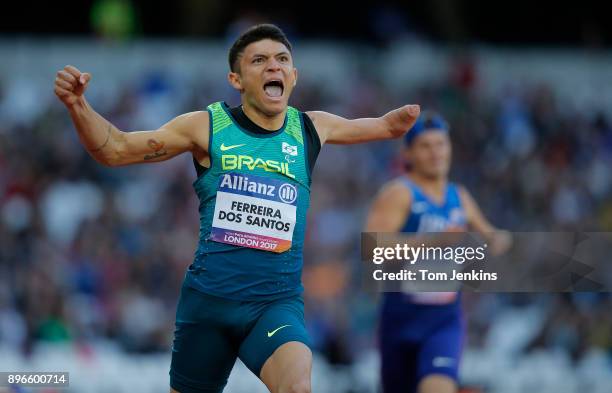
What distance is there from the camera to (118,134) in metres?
6.52

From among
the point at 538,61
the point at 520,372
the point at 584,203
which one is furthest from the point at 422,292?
the point at 538,61

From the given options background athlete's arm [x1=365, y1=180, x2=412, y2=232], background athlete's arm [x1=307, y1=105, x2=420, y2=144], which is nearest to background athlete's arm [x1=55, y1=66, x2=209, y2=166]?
background athlete's arm [x1=307, y1=105, x2=420, y2=144]

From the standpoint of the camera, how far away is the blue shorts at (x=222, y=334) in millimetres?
6504

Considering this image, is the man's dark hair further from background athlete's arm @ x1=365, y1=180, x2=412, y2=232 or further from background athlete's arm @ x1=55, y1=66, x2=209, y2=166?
background athlete's arm @ x1=365, y1=180, x2=412, y2=232

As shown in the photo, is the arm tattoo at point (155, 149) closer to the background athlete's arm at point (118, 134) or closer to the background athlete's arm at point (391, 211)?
the background athlete's arm at point (118, 134)

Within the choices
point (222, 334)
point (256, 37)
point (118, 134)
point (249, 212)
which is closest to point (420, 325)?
point (222, 334)

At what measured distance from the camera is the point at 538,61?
1903 centimetres

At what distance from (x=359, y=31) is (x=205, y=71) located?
11.5 ft

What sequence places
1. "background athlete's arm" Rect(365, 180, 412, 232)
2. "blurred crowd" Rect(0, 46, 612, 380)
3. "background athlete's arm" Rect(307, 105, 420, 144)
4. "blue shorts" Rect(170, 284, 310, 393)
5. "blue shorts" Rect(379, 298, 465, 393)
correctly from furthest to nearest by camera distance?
"blurred crowd" Rect(0, 46, 612, 380) < "background athlete's arm" Rect(365, 180, 412, 232) < "blue shorts" Rect(379, 298, 465, 393) < "background athlete's arm" Rect(307, 105, 420, 144) < "blue shorts" Rect(170, 284, 310, 393)

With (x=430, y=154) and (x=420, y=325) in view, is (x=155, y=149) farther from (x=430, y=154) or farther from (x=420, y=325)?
(x=430, y=154)

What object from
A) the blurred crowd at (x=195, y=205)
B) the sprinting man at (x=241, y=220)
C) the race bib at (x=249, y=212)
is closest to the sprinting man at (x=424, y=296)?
the sprinting man at (x=241, y=220)

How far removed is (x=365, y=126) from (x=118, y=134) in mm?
1601

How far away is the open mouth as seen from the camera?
6.82 meters

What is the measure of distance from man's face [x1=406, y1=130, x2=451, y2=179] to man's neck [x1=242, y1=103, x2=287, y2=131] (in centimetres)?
271
